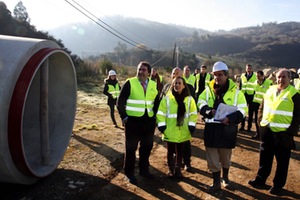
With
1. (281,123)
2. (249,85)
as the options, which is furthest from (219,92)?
(249,85)

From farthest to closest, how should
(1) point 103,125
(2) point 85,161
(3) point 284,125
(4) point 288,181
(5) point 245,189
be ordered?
(1) point 103,125 → (2) point 85,161 → (4) point 288,181 → (5) point 245,189 → (3) point 284,125

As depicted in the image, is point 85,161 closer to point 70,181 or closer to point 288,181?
point 70,181

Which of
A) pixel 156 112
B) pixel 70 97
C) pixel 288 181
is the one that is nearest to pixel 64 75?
pixel 70 97

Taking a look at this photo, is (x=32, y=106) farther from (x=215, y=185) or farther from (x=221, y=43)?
(x=221, y=43)

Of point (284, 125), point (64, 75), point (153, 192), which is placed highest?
point (64, 75)

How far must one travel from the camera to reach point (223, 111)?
Result: 15.3 ft

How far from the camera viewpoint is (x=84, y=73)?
2738 cm

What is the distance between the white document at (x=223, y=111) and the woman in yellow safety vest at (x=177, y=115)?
651 mm

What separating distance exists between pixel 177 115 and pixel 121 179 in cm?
152

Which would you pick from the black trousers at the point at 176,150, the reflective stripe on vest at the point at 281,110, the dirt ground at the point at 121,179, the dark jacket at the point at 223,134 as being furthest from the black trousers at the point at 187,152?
the reflective stripe on vest at the point at 281,110

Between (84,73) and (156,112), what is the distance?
2288 cm

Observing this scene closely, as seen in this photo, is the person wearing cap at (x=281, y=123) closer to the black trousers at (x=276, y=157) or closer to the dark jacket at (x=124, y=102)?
the black trousers at (x=276, y=157)

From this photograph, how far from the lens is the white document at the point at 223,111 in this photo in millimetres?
4656

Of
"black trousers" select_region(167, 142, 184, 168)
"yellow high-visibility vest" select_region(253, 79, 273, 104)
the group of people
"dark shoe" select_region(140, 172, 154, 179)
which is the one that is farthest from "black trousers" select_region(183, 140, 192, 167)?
"yellow high-visibility vest" select_region(253, 79, 273, 104)
